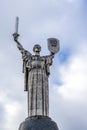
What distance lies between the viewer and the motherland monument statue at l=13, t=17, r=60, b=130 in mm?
14703

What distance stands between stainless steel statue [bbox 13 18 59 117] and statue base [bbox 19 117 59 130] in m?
0.34

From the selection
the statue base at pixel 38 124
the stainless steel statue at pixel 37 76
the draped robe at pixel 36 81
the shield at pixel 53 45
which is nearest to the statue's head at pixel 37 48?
the stainless steel statue at pixel 37 76

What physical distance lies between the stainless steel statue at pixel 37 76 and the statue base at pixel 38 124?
338 mm

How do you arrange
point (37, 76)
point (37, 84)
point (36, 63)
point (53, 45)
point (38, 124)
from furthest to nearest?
point (53, 45), point (36, 63), point (37, 76), point (37, 84), point (38, 124)

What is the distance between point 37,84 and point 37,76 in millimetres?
358

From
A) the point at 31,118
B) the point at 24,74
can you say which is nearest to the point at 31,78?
the point at 24,74

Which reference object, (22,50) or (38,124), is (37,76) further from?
(38,124)

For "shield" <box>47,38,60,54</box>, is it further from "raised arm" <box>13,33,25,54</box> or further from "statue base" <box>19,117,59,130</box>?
"statue base" <box>19,117,59,130</box>

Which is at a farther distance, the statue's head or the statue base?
the statue's head

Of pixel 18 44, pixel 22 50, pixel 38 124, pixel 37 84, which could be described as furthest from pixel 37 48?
pixel 38 124

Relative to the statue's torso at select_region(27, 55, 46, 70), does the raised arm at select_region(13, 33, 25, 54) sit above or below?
above

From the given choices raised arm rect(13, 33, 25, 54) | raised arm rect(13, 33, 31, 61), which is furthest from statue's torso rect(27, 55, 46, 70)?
raised arm rect(13, 33, 25, 54)

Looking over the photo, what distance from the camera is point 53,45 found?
16.2 m

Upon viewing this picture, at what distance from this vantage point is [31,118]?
14.9m
